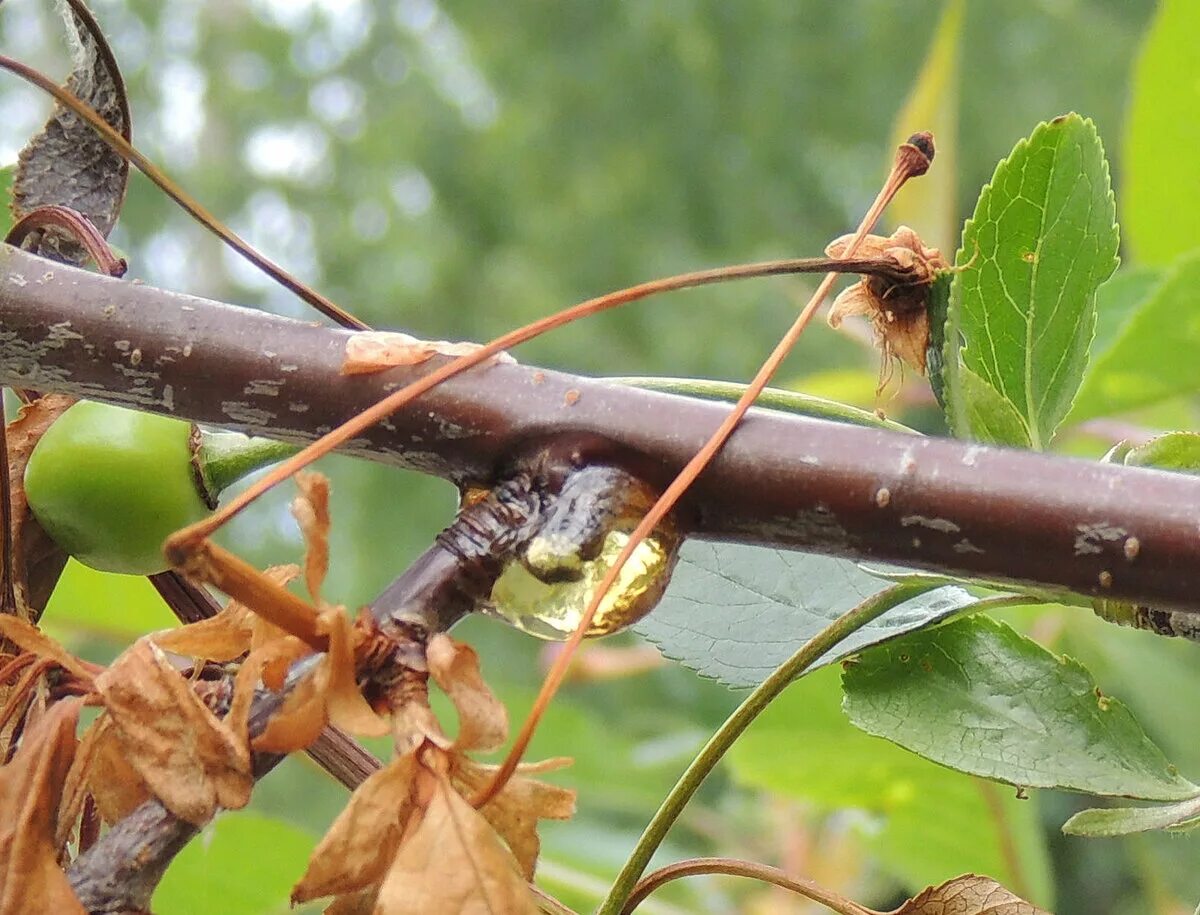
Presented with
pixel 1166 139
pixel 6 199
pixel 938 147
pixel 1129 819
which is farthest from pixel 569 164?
pixel 1129 819

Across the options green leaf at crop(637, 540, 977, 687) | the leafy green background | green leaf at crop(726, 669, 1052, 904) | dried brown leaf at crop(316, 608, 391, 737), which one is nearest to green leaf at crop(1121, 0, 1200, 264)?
green leaf at crop(726, 669, 1052, 904)

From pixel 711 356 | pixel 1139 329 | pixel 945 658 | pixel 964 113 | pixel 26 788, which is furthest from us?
pixel 964 113

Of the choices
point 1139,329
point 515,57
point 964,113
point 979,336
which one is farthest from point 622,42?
point 979,336

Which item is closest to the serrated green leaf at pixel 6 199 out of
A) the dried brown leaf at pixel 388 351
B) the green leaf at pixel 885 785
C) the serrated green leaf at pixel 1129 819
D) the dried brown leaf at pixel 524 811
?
the dried brown leaf at pixel 388 351

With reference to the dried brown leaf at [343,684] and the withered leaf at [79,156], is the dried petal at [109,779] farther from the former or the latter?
the withered leaf at [79,156]

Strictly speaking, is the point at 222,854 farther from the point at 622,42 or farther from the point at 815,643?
the point at 622,42

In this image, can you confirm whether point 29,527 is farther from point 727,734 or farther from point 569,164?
point 569,164
